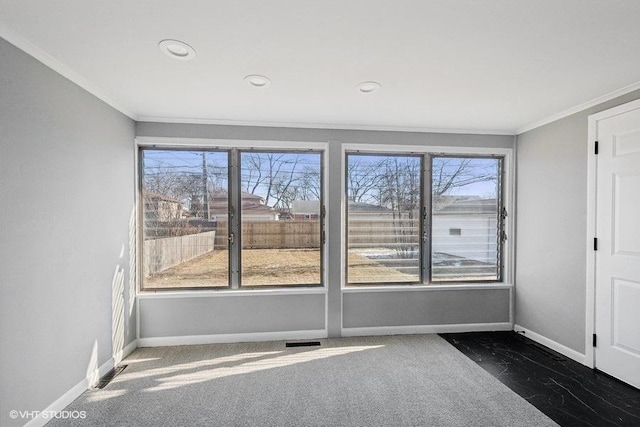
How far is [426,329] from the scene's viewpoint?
369 cm

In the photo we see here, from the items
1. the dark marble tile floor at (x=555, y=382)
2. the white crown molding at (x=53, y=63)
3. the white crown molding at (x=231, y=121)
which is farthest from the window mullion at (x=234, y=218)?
the dark marble tile floor at (x=555, y=382)

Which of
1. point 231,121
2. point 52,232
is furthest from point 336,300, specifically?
point 52,232

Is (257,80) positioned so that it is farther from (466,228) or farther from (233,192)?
(466,228)

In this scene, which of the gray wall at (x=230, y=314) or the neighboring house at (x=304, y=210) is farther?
the neighboring house at (x=304, y=210)

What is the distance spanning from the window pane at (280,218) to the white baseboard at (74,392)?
1346 mm

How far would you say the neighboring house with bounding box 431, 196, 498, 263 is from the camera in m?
3.84

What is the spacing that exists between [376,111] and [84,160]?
2568 mm

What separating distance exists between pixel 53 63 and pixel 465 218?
4.12m

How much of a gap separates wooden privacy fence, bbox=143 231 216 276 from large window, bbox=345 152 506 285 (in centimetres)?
166

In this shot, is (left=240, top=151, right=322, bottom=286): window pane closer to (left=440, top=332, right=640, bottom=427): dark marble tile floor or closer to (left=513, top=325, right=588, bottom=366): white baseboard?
(left=440, top=332, right=640, bottom=427): dark marble tile floor

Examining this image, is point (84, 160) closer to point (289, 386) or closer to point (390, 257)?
point (289, 386)

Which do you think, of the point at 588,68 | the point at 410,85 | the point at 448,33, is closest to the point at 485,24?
the point at 448,33

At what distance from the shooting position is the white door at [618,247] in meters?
2.52

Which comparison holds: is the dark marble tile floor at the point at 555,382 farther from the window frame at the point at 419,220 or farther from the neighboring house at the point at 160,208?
the neighboring house at the point at 160,208
